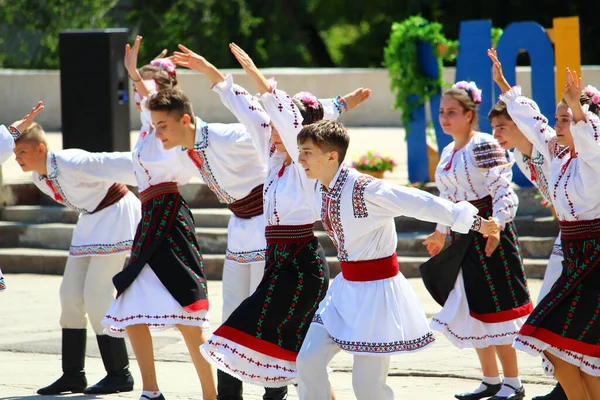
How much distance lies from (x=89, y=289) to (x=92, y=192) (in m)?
0.57

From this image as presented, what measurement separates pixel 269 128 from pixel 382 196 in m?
1.11

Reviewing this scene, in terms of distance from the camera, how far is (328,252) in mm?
11406

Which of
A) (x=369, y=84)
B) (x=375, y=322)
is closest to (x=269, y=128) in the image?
(x=375, y=322)

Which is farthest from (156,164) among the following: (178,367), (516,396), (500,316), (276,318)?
(516,396)

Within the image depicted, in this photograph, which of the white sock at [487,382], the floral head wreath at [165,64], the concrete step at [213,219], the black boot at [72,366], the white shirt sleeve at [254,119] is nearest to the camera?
the white shirt sleeve at [254,119]

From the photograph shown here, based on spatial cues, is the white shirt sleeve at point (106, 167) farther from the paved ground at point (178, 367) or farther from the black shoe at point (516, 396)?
the black shoe at point (516, 396)

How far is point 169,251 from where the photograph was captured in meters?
6.38

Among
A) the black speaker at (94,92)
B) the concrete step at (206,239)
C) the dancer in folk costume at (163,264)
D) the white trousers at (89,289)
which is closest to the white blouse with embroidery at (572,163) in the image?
the dancer in folk costume at (163,264)

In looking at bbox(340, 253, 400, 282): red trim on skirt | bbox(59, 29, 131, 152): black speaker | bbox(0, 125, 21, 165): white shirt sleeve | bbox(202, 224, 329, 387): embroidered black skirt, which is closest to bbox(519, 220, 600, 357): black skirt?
bbox(340, 253, 400, 282): red trim on skirt

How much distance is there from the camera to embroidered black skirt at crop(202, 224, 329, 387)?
563 cm

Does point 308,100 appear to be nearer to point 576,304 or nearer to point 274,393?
point 274,393

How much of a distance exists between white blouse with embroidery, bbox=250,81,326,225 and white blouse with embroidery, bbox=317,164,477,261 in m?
0.44

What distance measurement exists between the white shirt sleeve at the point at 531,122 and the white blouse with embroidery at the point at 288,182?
111 centimetres

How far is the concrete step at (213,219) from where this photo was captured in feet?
36.6
